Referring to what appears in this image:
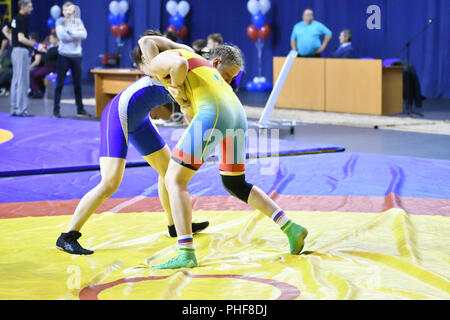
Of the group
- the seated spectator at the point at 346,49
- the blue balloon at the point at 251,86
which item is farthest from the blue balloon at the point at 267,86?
the seated spectator at the point at 346,49

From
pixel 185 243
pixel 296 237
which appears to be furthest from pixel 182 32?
pixel 185 243

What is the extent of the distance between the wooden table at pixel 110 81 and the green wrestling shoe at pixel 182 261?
6014 millimetres

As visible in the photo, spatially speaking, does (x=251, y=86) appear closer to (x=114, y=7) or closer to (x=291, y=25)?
(x=291, y=25)

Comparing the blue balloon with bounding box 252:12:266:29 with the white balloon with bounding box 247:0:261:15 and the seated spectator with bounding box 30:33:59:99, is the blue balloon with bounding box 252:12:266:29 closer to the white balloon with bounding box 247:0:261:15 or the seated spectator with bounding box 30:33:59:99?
the white balloon with bounding box 247:0:261:15

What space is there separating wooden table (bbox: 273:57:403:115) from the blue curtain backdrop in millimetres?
2228

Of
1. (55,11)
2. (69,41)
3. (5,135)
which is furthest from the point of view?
(55,11)

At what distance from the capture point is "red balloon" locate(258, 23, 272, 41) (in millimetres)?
13656

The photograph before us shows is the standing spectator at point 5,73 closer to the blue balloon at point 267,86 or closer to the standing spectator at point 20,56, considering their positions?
the standing spectator at point 20,56

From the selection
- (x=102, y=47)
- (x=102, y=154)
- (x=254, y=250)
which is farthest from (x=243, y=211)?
(x=102, y=47)

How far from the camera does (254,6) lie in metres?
13.4

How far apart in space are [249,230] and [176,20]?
465 inches

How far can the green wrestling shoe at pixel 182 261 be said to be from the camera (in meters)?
2.80

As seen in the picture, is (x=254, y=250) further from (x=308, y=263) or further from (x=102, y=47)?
(x=102, y=47)

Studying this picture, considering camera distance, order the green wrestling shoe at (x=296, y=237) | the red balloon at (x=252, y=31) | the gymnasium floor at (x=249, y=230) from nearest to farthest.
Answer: the gymnasium floor at (x=249, y=230)
the green wrestling shoe at (x=296, y=237)
the red balloon at (x=252, y=31)
